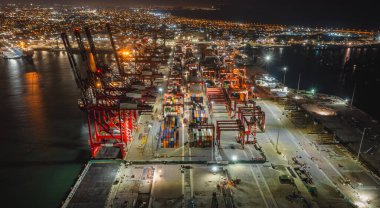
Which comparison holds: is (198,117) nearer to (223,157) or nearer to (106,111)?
(223,157)

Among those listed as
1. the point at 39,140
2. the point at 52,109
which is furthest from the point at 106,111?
the point at 52,109

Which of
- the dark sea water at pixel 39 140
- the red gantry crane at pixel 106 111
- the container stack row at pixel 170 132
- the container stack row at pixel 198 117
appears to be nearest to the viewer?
the dark sea water at pixel 39 140

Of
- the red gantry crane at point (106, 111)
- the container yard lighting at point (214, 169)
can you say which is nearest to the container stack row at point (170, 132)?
the red gantry crane at point (106, 111)

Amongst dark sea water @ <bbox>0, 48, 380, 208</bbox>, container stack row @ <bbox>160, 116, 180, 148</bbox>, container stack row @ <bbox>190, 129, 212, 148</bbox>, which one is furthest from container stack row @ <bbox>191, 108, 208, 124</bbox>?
dark sea water @ <bbox>0, 48, 380, 208</bbox>

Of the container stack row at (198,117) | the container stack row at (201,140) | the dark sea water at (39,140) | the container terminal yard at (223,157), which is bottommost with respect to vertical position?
the dark sea water at (39,140)

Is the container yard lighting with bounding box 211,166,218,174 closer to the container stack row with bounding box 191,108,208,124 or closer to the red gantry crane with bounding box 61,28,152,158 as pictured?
the container stack row with bounding box 191,108,208,124

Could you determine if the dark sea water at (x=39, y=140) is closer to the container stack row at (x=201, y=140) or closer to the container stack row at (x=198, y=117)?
the container stack row at (x=201, y=140)
